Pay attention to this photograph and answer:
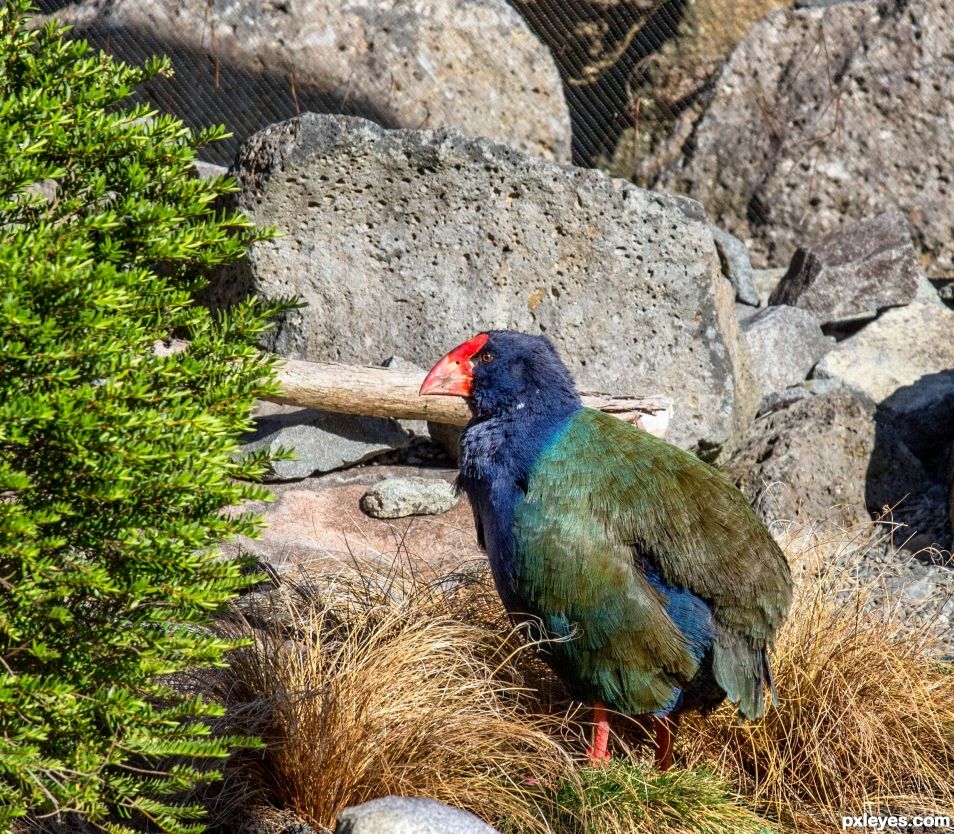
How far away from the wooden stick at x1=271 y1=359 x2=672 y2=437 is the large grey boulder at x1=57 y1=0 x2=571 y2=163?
2.82m

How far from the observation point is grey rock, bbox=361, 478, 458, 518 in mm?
5586

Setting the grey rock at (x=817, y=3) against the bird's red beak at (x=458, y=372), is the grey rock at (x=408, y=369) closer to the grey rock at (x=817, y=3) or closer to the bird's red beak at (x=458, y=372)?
the bird's red beak at (x=458, y=372)

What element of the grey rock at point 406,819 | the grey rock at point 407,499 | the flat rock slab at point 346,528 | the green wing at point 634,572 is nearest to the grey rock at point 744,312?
the flat rock slab at point 346,528

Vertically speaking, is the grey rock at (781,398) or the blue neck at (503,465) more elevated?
the blue neck at (503,465)

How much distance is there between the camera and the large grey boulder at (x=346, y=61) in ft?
24.7

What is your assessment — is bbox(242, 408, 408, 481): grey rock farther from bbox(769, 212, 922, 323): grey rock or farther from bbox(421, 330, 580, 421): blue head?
bbox(769, 212, 922, 323): grey rock

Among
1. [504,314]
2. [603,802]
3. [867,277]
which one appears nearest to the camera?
[603,802]

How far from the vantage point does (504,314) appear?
6.08 metres

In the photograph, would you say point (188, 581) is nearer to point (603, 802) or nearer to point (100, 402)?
point (100, 402)

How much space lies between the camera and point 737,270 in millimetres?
8211

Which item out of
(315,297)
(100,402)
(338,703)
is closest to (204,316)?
(100,402)

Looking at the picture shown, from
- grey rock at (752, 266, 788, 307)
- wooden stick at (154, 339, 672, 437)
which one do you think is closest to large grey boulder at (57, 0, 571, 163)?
grey rock at (752, 266, 788, 307)

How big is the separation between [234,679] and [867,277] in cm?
587

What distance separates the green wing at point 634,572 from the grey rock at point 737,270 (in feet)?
16.3
